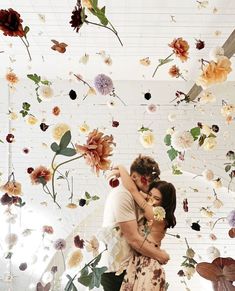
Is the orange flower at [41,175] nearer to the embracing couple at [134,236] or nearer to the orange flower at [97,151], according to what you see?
the orange flower at [97,151]

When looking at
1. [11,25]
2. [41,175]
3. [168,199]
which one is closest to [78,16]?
[11,25]

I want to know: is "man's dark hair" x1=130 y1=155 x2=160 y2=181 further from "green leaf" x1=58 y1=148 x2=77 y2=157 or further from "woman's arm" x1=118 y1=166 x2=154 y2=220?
"green leaf" x1=58 y1=148 x2=77 y2=157

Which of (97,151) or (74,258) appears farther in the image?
(74,258)

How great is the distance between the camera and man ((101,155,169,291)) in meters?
2.52

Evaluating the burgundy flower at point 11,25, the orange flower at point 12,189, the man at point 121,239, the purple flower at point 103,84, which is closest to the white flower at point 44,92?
the purple flower at point 103,84

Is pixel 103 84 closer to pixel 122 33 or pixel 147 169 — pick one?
pixel 147 169

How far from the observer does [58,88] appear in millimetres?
4488

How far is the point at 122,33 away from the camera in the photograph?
133 inches

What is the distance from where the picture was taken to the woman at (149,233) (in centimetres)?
255

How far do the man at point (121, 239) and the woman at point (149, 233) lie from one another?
0.11 feet

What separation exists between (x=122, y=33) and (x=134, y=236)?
5.45ft

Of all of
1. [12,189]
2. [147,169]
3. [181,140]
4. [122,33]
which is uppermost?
[122,33]

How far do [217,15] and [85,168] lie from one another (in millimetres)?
2085

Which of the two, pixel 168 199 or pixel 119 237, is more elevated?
pixel 168 199
